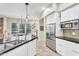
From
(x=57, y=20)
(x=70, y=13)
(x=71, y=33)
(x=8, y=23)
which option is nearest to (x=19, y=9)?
(x=8, y=23)

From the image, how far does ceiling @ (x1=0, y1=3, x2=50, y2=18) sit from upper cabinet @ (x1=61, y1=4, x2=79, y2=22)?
0.97 m

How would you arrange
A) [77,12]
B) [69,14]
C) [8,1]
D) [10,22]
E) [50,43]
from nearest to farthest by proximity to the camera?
1. [8,1]
2. [10,22]
3. [77,12]
4. [69,14]
5. [50,43]

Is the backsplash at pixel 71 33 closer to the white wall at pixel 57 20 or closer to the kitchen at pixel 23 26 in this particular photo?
the kitchen at pixel 23 26

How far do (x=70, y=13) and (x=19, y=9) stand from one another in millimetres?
1594

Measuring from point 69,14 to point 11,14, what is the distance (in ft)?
5.83

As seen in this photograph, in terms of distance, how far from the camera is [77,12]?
2717mm

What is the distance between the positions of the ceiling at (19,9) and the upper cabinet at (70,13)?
0.97m

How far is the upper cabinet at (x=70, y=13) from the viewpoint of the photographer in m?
2.75

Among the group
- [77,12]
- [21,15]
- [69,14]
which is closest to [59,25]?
[69,14]

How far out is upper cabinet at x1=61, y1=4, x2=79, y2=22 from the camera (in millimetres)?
2754

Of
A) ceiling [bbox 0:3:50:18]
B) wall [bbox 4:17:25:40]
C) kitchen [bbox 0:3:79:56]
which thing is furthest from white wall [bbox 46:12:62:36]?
wall [bbox 4:17:25:40]

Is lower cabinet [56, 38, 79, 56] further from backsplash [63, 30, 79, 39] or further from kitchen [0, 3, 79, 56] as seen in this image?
backsplash [63, 30, 79, 39]

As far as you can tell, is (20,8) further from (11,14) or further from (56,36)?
(56,36)

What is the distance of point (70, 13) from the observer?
302cm
